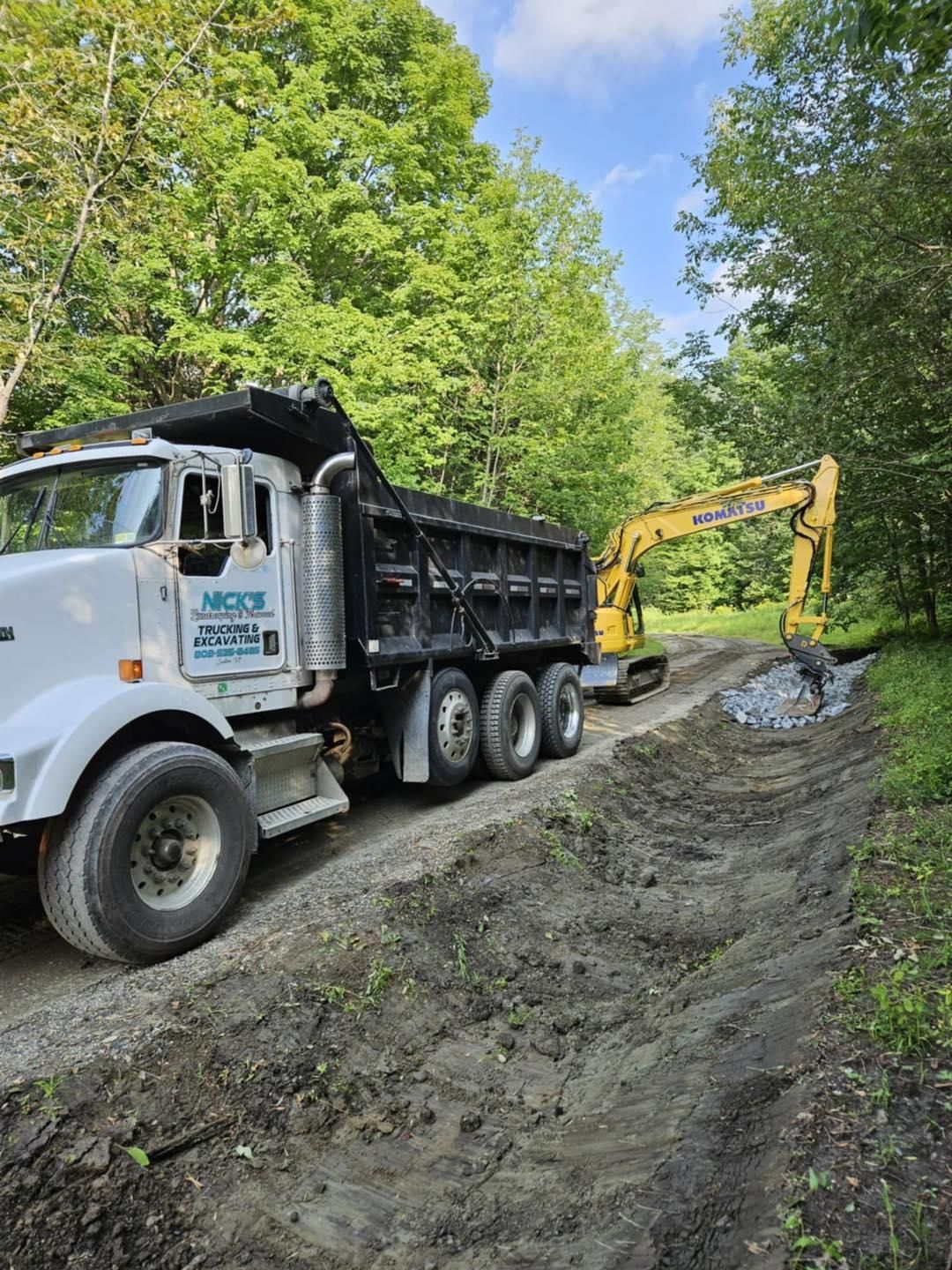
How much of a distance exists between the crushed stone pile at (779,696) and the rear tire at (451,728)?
6753 millimetres

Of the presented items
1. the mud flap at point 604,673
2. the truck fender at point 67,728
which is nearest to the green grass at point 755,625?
the mud flap at point 604,673

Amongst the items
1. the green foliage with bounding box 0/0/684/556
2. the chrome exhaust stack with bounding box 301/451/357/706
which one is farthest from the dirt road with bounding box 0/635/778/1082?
the green foliage with bounding box 0/0/684/556

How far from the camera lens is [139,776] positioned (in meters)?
3.90

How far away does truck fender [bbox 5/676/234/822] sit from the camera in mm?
3543

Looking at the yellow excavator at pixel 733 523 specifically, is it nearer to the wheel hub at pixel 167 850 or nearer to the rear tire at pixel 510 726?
the rear tire at pixel 510 726

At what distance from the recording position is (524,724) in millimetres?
8430

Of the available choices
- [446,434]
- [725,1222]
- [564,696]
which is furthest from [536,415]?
[725,1222]

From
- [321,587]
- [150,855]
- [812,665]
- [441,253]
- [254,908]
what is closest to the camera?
[150,855]

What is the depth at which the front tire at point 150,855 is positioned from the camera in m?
3.70

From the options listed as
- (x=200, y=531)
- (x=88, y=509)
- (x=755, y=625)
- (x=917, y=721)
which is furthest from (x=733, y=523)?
(x=755, y=625)

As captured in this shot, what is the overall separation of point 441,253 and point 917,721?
11417 millimetres

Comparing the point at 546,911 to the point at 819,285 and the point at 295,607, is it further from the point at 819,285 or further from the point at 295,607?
the point at 819,285

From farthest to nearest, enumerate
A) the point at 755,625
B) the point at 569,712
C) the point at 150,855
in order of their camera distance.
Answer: the point at 755,625
the point at 569,712
the point at 150,855

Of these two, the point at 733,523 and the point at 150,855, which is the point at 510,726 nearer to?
the point at 150,855
